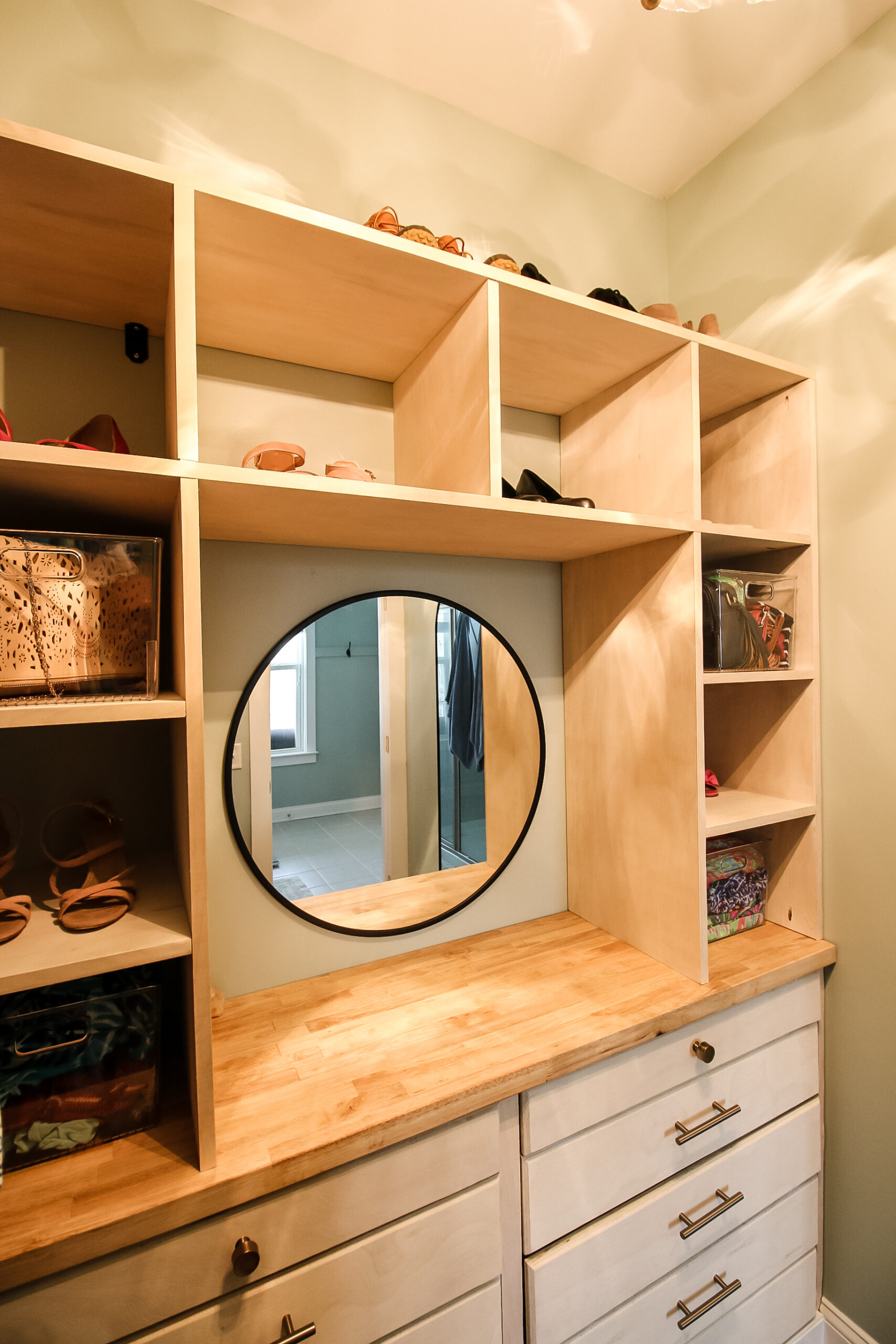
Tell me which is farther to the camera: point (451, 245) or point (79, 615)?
point (451, 245)

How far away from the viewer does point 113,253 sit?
2.99 feet

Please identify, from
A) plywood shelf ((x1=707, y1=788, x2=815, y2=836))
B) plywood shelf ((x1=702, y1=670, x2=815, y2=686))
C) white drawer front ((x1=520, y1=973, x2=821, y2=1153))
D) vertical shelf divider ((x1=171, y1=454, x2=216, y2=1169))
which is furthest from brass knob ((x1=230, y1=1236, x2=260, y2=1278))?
plywood shelf ((x1=702, y1=670, x2=815, y2=686))

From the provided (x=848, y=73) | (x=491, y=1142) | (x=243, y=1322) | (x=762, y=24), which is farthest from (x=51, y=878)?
(x=848, y=73)

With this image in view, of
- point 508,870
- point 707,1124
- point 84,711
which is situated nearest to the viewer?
point 84,711

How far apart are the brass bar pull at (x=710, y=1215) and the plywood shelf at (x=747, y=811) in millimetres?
681

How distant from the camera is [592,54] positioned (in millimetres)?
1355

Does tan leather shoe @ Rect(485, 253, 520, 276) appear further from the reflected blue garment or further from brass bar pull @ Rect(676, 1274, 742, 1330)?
brass bar pull @ Rect(676, 1274, 742, 1330)

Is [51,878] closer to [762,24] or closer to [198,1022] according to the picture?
[198,1022]

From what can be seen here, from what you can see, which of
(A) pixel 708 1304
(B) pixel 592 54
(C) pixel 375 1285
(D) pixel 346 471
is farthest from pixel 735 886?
(B) pixel 592 54

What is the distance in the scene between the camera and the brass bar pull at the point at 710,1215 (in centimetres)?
116

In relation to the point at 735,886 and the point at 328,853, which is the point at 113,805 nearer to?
the point at 328,853

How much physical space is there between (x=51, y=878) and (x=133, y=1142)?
1.20 ft

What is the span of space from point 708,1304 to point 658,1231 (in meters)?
0.25

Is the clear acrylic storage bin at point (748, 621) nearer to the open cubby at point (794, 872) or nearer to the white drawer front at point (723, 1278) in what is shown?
the open cubby at point (794, 872)
